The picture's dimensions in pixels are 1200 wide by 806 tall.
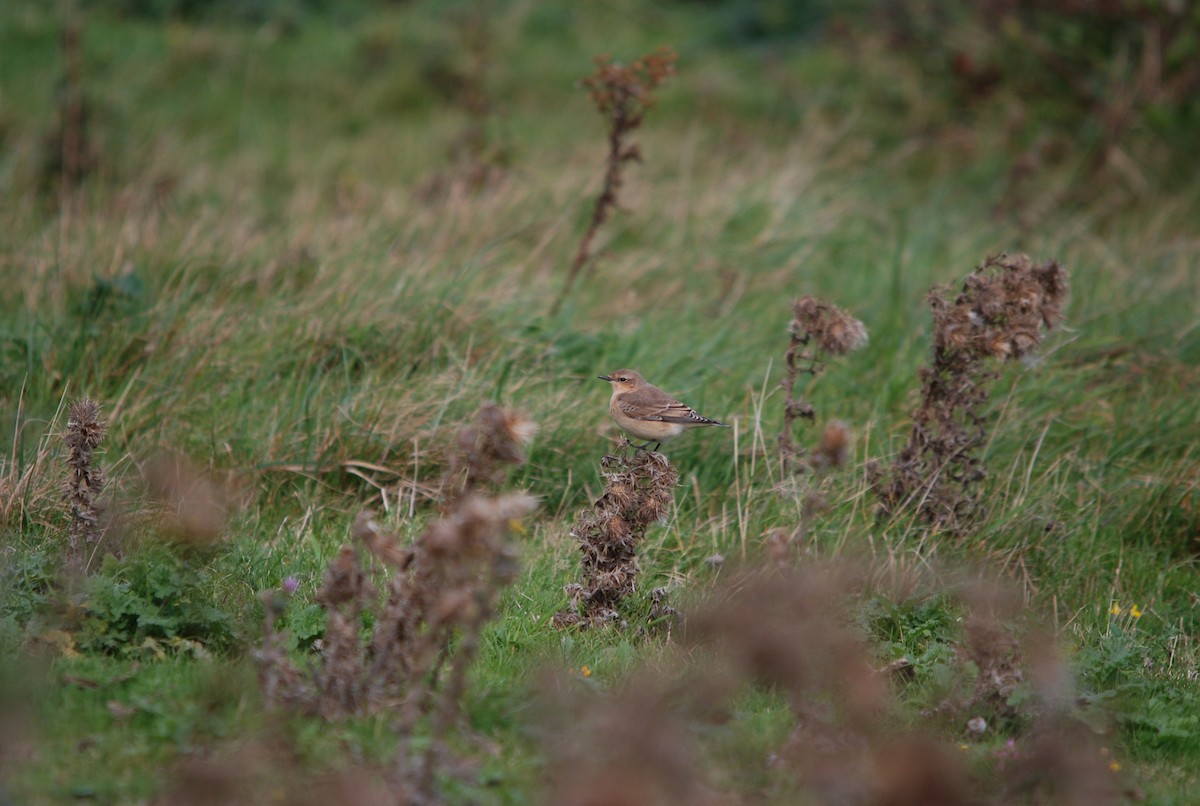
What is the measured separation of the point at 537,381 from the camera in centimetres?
587

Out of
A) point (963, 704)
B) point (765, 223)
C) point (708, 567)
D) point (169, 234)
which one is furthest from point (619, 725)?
point (765, 223)

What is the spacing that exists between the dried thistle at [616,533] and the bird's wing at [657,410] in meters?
0.67

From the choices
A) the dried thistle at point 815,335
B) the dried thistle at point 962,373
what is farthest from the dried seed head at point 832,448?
the dried thistle at point 962,373

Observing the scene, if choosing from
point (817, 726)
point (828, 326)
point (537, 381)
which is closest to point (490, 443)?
point (817, 726)

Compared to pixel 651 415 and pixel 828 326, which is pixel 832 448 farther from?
pixel 651 415

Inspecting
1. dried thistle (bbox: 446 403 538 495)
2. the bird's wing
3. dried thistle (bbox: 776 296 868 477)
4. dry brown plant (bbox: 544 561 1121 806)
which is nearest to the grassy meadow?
dry brown plant (bbox: 544 561 1121 806)

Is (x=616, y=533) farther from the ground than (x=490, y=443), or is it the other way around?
(x=490, y=443)

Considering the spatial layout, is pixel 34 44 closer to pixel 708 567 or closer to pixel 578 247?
pixel 578 247

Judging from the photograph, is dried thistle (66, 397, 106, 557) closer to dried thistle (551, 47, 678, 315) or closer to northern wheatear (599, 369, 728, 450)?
northern wheatear (599, 369, 728, 450)

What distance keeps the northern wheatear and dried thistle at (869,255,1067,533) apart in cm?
81

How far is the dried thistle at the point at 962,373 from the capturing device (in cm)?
475

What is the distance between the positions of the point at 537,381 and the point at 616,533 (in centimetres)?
164

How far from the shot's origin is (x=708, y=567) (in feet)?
16.1

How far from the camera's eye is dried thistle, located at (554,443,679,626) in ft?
14.3
